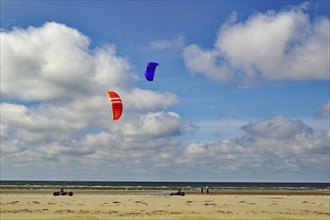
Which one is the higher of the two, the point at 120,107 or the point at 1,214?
the point at 120,107

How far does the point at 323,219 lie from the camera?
25.6m

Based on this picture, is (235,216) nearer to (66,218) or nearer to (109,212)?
(109,212)

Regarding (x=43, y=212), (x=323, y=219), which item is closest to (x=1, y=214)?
(x=43, y=212)

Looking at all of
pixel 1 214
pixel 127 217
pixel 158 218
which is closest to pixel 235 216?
pixel 158 218

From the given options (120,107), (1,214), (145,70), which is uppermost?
(145,70)

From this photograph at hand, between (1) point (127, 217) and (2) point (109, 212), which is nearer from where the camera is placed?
(1) point (127, 217)

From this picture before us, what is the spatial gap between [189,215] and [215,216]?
5.72 ft

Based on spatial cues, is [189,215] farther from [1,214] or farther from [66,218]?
[1,214]

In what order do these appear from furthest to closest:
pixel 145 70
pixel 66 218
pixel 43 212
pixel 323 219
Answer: pixel 145 70, pixel 43 212, pixel 323 219, pixel 66 218

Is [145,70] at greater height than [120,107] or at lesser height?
greater

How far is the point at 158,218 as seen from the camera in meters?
24.5

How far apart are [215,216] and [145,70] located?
38.9 feet

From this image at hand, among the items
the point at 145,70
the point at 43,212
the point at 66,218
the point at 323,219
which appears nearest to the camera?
the point at 66,218

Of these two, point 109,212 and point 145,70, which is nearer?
point 109,212
